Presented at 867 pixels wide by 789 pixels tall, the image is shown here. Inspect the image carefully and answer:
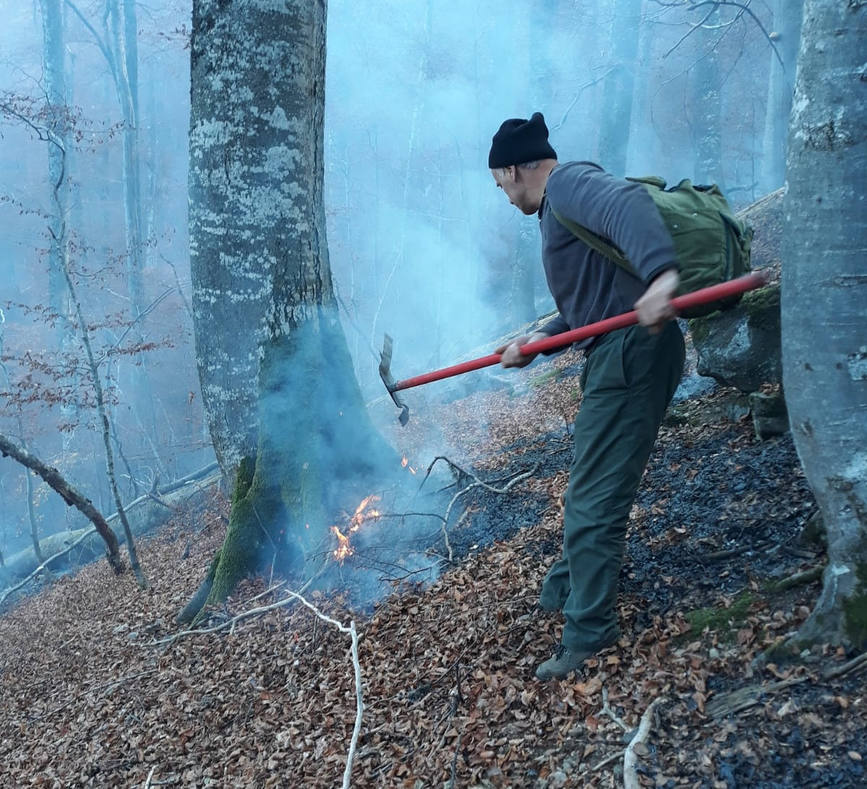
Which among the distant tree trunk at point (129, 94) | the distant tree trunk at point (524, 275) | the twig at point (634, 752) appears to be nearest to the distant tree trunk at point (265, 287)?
the twig at point (634, 752)

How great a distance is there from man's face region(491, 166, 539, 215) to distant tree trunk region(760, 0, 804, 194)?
10.4m

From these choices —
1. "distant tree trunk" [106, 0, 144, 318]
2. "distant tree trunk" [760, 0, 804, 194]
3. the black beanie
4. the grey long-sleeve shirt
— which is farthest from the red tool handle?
"distant tree trunk" [106, 0, 144, 318]

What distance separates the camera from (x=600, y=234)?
2.79 meters

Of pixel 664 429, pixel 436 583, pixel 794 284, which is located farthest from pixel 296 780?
pixel 664 429

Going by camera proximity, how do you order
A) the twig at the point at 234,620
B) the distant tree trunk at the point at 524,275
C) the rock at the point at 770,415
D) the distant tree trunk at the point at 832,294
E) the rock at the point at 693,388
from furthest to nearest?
1. the distant tree trunk at the point at 524,275
2. the rock at the point at 693,388
3. the twig at the point at 234,620
4. the rock at the point at 770,415
5. the distant tree trunk at the point at 832,294

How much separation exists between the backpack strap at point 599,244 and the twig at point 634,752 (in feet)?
5.80

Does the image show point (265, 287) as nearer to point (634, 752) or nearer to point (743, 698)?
point (634, 752)

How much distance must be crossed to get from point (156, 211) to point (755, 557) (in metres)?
33.6

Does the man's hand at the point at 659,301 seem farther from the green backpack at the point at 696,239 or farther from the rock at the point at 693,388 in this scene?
the rock at the point at 693,388

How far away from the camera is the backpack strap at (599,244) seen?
2.85 meters

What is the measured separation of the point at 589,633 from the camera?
10.3 feet

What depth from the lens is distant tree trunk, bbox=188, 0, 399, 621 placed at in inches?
205

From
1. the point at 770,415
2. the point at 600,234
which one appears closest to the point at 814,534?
the point at 770,415

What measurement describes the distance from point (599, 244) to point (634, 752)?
6.55ft
